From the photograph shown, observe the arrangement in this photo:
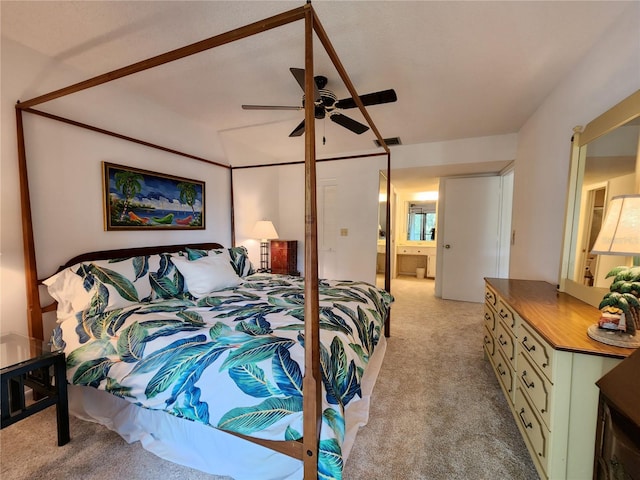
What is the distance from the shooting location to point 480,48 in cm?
192

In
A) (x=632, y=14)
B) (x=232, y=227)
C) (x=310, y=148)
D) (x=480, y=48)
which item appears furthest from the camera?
(x=232, y=227)

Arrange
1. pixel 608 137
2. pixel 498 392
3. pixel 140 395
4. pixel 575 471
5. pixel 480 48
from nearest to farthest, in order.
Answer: pixel 575 471, pixel 140 395, pixel 608 137, pixel 480 48, pixel 498 392

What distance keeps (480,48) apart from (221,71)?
1.96m

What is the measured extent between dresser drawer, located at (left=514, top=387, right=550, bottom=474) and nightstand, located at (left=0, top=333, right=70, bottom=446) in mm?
2494

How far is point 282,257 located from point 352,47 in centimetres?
317

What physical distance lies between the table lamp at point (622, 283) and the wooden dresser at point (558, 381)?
0.27 ft

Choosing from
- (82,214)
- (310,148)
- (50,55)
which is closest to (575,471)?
(310,148)

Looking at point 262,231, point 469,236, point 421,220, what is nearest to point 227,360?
point 262,231

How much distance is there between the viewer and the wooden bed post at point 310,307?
42.3 inches

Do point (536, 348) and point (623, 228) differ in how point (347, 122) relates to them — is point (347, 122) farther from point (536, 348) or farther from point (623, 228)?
point (536, 348)

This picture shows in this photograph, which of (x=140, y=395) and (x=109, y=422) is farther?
(x=109, y=422)

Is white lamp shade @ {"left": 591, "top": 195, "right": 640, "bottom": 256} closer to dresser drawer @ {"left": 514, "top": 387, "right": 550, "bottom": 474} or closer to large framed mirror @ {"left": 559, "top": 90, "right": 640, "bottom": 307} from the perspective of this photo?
large framed mirror @ {"left": 559, "top": 90, "right": 640, "bottom": 307}

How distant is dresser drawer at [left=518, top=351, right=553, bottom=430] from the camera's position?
1.24m

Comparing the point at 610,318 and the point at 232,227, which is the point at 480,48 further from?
the point at 232,227
